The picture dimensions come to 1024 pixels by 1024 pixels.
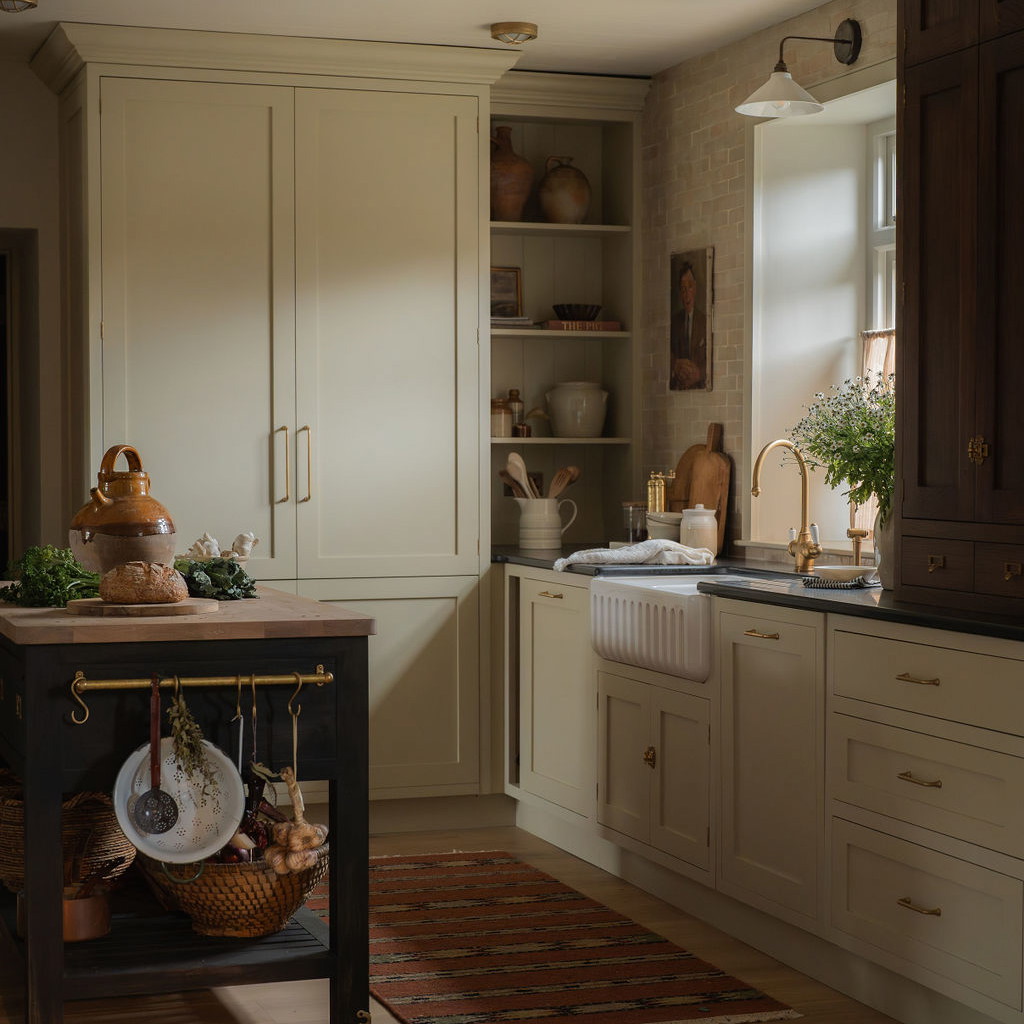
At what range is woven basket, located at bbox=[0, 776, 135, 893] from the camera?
3.05 meters

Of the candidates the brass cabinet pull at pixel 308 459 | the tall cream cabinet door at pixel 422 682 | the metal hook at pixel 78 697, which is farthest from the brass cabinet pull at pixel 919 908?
the brass cabinet pull at pixel 308 459

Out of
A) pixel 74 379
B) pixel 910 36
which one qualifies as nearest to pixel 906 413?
pixel 910 36

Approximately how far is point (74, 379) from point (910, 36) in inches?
115

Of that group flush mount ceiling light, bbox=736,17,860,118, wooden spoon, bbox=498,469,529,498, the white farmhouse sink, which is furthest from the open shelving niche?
flush mount ceiling light, bbox=736,17,860,118

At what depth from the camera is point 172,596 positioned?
2.90 meters

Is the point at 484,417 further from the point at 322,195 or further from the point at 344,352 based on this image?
the point at 322,195

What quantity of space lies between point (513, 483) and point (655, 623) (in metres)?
1.36

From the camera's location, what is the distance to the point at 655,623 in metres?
4.01

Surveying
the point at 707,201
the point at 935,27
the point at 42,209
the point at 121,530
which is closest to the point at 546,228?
the point at 707,201

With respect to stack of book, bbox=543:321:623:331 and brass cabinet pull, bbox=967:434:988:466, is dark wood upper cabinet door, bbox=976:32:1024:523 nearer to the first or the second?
brass cabinet pull, bbox=967:434:988:466

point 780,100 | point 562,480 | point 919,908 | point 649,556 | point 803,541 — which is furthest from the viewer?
point 562,480

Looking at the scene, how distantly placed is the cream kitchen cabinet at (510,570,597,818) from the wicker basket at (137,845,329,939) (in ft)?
5.41

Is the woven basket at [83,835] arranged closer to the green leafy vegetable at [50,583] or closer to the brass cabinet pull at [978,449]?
the green leafy vegetable at [50,583]

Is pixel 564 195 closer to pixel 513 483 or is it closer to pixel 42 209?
pixel 513 483
